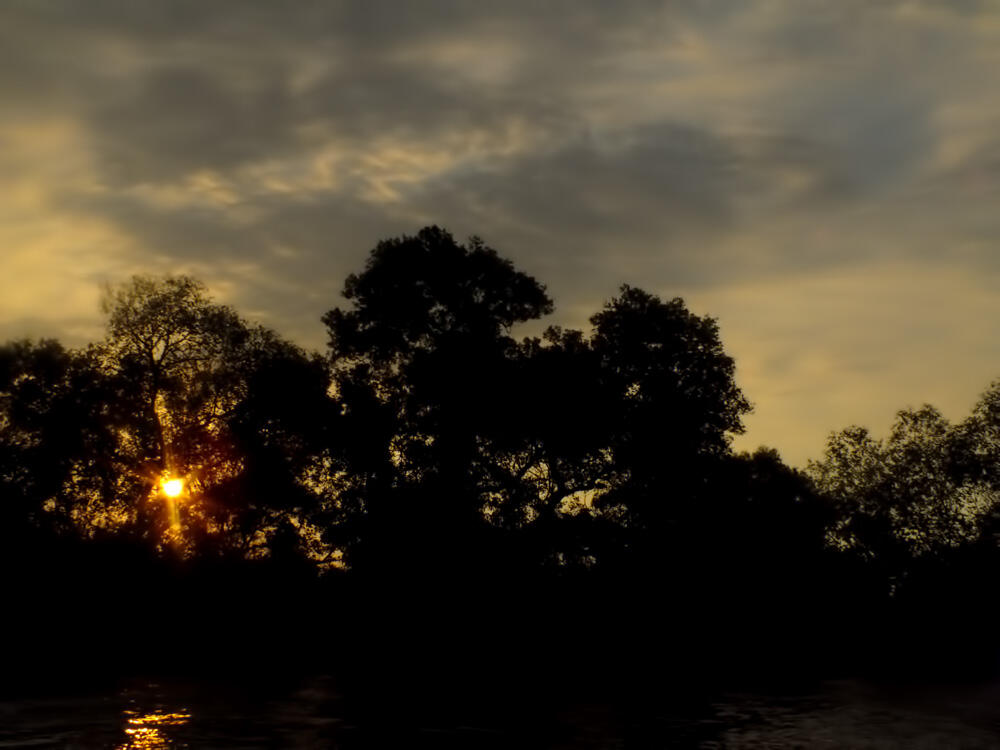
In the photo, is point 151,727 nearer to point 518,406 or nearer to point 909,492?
point 518,406

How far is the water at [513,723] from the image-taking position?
84.1ft

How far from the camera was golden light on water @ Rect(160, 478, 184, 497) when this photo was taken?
63.5m

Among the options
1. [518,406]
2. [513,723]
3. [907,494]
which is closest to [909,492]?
[907,494]

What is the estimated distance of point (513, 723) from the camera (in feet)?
99.4

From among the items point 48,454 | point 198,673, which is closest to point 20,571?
point 48,454

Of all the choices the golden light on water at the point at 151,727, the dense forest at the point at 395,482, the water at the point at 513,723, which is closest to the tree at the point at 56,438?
the dense forest at the point at 395,482

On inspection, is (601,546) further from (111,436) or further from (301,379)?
(111,436)

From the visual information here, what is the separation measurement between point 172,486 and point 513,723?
125ft

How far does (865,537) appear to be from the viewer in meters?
98.0

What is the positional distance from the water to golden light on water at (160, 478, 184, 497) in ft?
71.1

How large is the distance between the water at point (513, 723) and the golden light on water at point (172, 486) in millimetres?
21679

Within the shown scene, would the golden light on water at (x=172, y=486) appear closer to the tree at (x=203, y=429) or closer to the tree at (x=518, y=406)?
the tree at (x=203, y=429)

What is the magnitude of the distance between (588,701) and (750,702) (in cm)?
581

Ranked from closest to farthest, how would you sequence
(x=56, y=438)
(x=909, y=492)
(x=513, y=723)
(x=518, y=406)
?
(x=513, y=723) → (x=518, y=406) → (x=56, y=438) → (x=909, y=492)
